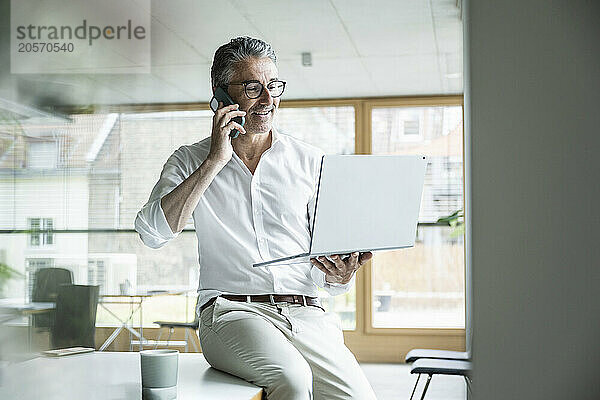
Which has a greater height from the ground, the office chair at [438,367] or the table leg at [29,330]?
the table leg at [29,330]

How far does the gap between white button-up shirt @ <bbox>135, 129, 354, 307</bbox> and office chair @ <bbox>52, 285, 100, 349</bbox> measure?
28 cm

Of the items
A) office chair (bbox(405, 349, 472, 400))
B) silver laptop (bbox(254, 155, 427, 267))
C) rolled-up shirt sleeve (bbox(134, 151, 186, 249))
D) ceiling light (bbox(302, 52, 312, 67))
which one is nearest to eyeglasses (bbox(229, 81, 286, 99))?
rolled-up shirt sleeve (bbox(134, 151, 186, 249))

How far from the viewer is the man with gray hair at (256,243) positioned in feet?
2.51

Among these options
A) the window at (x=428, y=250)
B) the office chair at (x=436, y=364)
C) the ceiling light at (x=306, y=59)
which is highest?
the ceiling light at (x=306, y=59)

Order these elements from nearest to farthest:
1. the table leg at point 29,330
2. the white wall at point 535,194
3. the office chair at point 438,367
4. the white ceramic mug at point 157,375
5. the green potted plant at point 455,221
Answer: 1. the white wall at point 535,194
2. the table leg at point 29,330
3. the white ceramic mug at point 157,375
4. the office chair at point 438,367
5. the green potted plant at point 455,221

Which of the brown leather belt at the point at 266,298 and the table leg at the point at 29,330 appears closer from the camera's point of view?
the table leg at the point at 29,330

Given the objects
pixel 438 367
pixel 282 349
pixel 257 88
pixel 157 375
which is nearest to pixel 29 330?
pixel 157 375

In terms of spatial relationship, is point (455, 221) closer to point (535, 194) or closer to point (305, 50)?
point (305, 50)

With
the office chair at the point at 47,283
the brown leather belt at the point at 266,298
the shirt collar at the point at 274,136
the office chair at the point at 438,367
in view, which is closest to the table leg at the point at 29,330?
the office chair at the point at 47,283

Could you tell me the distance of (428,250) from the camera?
3117 millimetres

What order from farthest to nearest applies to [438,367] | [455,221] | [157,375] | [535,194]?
1. [455,221]
2. [438,367]
3. [157,375]
4. [535,194]

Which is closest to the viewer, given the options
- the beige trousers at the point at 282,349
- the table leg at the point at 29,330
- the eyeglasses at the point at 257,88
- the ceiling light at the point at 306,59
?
the table leg at the point at 29,330

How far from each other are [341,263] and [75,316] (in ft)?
1.08

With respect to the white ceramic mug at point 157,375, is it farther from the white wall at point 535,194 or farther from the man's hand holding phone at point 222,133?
the white wall at point 535,194
